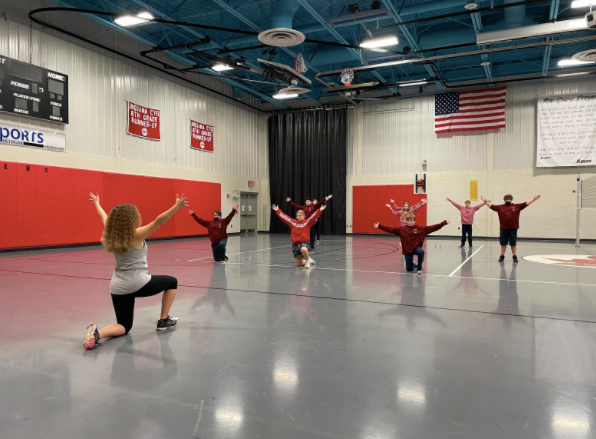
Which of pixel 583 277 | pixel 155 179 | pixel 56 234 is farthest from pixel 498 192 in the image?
pixel 56 234

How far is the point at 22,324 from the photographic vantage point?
4.62m

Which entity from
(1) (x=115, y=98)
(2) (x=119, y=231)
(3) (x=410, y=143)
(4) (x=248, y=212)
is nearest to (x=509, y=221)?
(2) (x=119, y=231)

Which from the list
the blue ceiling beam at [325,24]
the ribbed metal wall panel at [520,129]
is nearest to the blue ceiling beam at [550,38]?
the ribbed metal wall panel at [520,129]

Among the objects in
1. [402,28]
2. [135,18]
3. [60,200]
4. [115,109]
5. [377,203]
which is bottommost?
[377,203]

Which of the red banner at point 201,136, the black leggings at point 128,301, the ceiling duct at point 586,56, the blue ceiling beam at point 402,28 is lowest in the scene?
the black leggings at point 128,301

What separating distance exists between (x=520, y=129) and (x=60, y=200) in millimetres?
20609

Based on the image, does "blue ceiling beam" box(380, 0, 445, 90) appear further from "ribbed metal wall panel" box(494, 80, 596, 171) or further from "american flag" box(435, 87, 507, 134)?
"ribbed metal wall panel" box(494, 80, 596, 171)

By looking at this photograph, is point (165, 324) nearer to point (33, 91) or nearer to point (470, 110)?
point (33, 91)

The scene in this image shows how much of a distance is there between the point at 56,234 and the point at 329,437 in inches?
578

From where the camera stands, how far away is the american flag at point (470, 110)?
2062 centimetres

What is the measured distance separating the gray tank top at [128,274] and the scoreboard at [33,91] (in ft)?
38.4

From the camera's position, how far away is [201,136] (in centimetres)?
2100

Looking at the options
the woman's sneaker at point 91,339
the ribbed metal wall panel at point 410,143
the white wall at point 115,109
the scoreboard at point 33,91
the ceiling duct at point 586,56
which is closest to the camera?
the woman's sneaker at point 91,339

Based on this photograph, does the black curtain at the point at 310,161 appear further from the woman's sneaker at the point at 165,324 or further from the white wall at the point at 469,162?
the woman's sneaker at the point at 165,324
